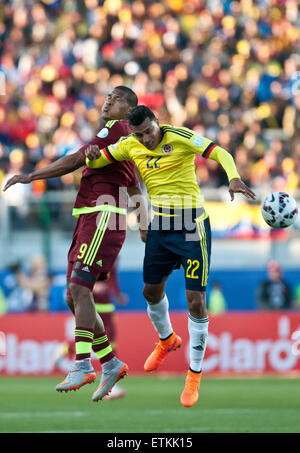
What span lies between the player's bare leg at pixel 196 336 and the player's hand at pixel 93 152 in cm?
162

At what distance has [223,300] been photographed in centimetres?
1895

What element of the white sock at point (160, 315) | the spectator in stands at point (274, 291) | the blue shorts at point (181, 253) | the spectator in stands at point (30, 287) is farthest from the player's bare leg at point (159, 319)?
the spectator in stands at point (274, 291)

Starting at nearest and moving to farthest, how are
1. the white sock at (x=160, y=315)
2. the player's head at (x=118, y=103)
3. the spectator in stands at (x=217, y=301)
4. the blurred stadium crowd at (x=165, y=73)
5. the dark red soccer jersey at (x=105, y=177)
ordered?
the dark red soccer jersey at (x=105, y=177), the player's head at (x=118, y=103), the white sock at (x=160, y=315), the spectator in stands at (x=217, y=301), the blurred stadium crowd at (x=165, y=73)

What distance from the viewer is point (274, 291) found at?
18.6 meters

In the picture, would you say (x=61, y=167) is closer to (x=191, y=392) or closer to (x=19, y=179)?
(x=19, y=179)

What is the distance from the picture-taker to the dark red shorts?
9047 mm

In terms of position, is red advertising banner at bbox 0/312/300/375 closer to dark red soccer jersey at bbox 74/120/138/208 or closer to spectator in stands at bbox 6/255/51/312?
spectator in stands at bbox 6/255/51/312

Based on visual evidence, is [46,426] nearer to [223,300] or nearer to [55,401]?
[55,401]

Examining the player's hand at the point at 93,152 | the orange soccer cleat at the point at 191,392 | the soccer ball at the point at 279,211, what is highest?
the player's hand at the point at 93,152

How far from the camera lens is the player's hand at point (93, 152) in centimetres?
905

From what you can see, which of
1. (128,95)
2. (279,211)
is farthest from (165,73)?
(279,211)

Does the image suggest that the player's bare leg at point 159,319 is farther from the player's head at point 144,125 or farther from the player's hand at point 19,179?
the player's hand at point 19,179

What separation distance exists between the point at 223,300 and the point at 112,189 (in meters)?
9.95

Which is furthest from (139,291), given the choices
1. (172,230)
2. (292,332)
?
(172,230)
